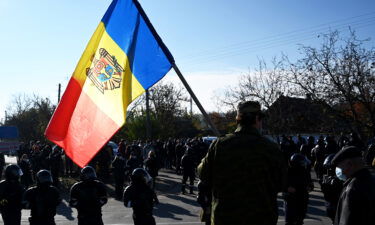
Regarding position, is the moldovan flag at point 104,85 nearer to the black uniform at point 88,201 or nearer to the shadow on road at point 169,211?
the black uniform at point 88,201

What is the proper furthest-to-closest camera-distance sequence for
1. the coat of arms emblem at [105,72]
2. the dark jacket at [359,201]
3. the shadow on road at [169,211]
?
1. the shadow on road at [169,211]
2. the coat of arms emblem at [105,72]
3. the dark jacket at [359,201]

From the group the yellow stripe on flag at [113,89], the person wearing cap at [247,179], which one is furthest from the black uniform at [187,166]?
the person wearing cap at [247,179]

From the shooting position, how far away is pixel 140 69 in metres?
5.87

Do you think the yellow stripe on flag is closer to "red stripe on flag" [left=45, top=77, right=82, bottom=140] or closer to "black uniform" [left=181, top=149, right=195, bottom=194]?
"red stripe on flag" [left=45, top=77, right=82, bottom=140]

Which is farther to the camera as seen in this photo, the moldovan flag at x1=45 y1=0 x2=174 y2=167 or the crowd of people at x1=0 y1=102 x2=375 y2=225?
the moldovan flag at x1=45 y1=0 x2=174 y2=167

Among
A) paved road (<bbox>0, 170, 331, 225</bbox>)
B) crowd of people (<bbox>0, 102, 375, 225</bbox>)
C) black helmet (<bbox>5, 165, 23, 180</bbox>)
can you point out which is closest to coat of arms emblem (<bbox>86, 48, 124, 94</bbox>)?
crowd of people (<bbox>0, 102, 375, 225</bbox>)

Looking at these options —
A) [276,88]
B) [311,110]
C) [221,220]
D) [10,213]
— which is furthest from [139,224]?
[276,88]

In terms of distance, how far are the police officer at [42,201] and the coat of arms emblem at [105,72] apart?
2322mm

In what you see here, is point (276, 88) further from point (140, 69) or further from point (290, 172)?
point (140, 69)

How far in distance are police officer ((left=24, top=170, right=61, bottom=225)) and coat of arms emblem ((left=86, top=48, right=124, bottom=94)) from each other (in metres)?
2.32

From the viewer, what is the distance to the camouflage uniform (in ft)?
10.2

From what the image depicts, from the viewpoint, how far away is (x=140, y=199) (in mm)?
7547

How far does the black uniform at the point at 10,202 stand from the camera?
774 cm

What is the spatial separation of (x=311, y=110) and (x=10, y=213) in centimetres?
2081
